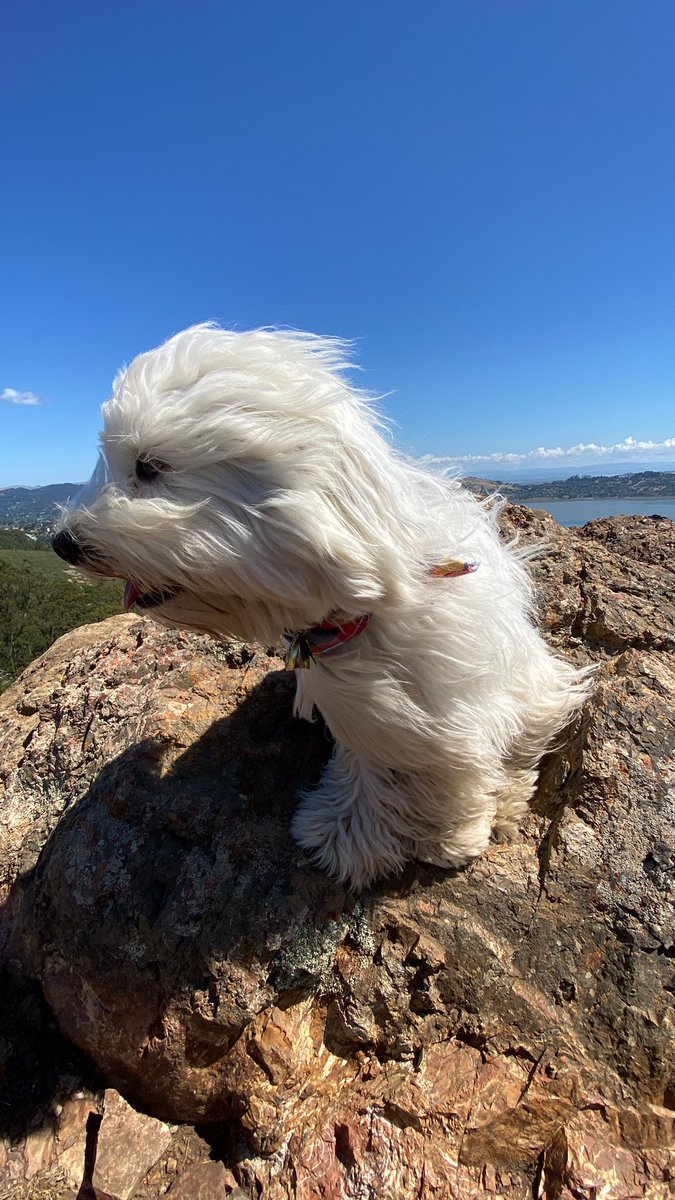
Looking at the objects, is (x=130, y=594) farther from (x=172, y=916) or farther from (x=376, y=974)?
(x=376, y=974)

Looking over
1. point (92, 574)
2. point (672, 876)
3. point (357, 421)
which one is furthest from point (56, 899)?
point (672, 876)

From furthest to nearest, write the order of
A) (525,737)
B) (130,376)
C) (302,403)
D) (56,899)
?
(525,737) < (56,899) < (130,376) < (302,403)

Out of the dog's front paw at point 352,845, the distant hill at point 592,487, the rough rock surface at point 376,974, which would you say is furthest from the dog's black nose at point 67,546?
the distant hill at point 592,487

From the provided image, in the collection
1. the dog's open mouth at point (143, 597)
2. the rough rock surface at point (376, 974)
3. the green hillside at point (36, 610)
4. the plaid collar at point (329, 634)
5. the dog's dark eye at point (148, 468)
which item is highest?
the dog's dark eye at point (148, 468)

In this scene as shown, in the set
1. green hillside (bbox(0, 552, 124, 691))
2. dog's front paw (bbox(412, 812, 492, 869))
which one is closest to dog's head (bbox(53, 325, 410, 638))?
dog's front paw (bbox(412, 812, 492, 869))

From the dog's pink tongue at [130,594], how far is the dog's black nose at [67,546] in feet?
0.63

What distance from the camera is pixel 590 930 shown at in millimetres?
2346

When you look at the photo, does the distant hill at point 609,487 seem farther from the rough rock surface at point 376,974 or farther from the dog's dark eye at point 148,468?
the dog's dark eye at point 148,468

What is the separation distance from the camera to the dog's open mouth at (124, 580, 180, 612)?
6.42 feet

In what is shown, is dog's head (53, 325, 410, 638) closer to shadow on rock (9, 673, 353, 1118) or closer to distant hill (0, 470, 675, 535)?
shadow on rock (9, 673, 353, 1118)

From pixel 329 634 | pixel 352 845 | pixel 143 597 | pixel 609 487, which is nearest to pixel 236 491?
pixel 143 597

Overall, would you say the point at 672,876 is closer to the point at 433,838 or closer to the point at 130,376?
the point at 433,838

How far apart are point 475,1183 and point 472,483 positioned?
308 cm

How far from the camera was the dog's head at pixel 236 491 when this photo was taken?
69.8 inches
